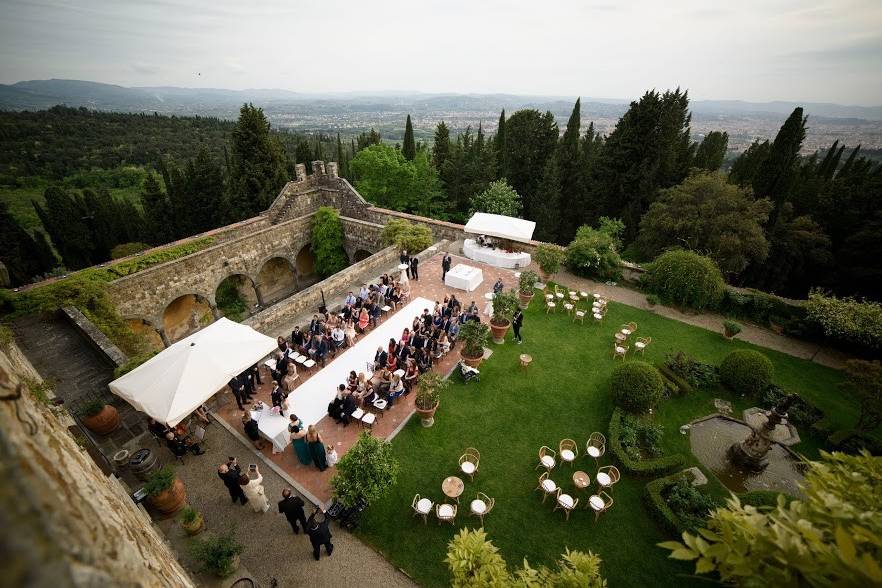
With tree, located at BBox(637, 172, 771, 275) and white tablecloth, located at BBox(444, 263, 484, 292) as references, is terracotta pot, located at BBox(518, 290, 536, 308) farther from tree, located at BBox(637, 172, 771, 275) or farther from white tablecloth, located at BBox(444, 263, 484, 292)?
tree, located at BBox(637, 172, 771, 275)

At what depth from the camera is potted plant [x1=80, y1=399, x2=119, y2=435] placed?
9414mm

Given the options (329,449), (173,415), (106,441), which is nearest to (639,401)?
(329,449)

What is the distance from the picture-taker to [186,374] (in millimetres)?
9117

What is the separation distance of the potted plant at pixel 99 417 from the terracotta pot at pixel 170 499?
326 centimetres

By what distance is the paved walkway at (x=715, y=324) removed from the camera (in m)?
14.6

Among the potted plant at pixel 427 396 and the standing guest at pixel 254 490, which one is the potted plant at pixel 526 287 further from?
the standing guest at pixel 254 490

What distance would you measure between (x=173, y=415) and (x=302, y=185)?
2014 centimetres

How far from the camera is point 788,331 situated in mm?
15484

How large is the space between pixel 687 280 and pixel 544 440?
10.4 meters

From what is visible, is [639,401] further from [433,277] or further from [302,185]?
[302,185]

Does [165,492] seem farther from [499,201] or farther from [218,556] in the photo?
[499,201]

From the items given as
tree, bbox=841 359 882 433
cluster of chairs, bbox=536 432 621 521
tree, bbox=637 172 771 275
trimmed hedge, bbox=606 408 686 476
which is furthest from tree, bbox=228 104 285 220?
tree, bbox=841 359 882 433

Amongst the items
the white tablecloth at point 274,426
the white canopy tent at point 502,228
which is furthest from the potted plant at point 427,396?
the white canopy tent at point 502,228

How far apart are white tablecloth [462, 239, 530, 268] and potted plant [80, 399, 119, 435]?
50.4 feet
